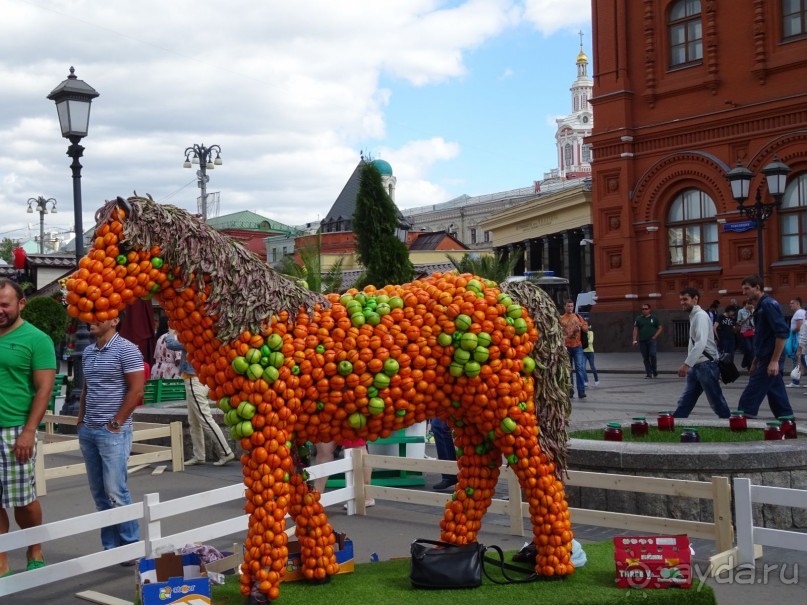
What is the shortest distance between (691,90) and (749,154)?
9.42 feet

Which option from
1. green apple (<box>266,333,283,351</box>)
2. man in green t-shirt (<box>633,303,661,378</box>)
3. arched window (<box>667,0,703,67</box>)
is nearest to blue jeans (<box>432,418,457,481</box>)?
green apple (<box>266,333,283,351</box>)

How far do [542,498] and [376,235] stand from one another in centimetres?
1847

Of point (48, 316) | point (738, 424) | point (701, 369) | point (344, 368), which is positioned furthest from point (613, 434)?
point (48, 316)

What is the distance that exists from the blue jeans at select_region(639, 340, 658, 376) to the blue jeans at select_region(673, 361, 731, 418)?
10.8 m

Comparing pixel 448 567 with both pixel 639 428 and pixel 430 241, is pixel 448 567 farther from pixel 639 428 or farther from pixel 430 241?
pixel 430 241

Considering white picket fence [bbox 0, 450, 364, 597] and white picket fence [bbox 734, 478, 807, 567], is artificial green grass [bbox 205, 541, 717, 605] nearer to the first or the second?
white picket fence [bbox 734, 478, 807, 567]

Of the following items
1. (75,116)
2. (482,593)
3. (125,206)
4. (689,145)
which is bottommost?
(482,593)

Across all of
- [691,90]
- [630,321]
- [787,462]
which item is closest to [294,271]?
[630,321]

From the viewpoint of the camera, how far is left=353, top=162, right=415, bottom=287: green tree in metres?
23.4

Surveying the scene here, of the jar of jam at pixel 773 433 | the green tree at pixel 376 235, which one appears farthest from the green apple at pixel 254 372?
the green tree at pixel 376 235

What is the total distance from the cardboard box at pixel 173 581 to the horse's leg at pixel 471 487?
1.54 metres

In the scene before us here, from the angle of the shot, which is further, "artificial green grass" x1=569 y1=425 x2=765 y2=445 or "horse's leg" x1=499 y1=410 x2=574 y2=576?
"artificial green grass" x1=569 y1=425 x2=765 y2=445

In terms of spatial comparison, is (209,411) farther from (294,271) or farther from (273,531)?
(294,271)

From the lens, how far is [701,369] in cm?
1002
